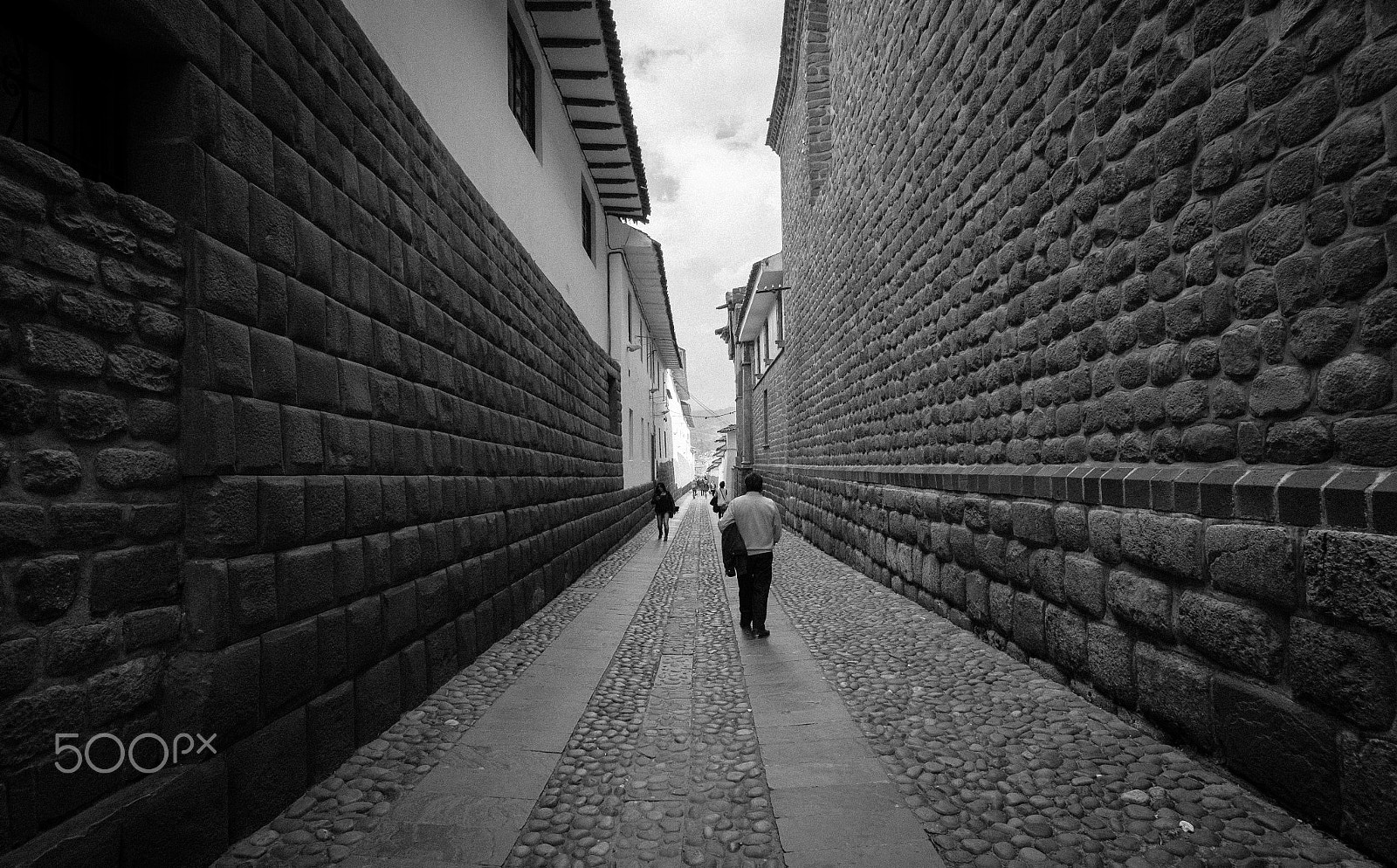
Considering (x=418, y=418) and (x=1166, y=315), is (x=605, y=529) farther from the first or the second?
(x=1166, y=315)

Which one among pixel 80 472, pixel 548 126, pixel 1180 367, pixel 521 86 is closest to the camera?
pixel 80 472

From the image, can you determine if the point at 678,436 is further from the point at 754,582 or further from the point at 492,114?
the point at 754,582

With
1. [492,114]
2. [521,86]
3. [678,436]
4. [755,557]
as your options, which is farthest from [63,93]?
[678,436]

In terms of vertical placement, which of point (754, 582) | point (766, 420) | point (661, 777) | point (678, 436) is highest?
point (678, 436)

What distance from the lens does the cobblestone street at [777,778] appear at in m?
2.61

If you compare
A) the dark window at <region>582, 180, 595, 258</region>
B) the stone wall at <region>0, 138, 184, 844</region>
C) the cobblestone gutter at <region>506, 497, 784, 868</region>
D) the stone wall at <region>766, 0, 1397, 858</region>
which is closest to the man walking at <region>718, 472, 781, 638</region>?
the cobblestone gutter at <region>506, 497, 784, 868</region>

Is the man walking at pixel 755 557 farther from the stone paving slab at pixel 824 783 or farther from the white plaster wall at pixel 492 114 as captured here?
the white plaster wall at pixel 492 114

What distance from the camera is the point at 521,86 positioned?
8.31m

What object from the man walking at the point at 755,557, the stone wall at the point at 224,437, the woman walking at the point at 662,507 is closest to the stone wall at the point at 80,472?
the stone wall at the point at 224,437

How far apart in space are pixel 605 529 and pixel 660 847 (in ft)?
30.8

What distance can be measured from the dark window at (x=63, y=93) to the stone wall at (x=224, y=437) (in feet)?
0.34

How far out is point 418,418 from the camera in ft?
14.6

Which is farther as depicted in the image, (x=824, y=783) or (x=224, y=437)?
(x=824, y=783)

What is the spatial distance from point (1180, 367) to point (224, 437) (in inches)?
156
